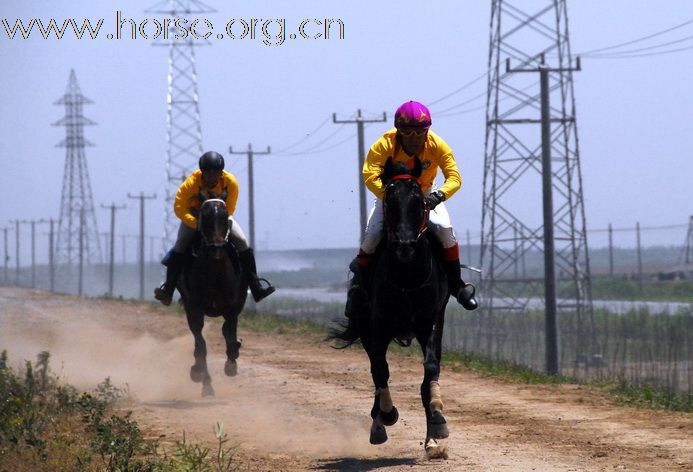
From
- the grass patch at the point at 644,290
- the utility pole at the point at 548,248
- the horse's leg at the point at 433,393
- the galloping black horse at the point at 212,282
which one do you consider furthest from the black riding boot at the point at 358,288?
the grass patch at the point at 644,290

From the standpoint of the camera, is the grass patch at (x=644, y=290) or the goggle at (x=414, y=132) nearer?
the goggle at (x=414, y=132)

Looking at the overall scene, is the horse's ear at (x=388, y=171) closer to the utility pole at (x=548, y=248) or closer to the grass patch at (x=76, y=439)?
the grass patch at (x=76, y=439)

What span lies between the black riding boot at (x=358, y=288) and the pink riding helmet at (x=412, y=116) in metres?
1.27

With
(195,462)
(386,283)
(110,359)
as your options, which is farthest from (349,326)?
(110,359)

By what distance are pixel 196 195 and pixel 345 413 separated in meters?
3.82

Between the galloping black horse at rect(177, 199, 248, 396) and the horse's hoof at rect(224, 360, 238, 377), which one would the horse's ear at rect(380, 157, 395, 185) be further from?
the horse's hoof at rect(224, 360, 238, 377)

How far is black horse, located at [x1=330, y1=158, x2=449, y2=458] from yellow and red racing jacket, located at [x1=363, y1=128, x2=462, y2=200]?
15 centimetres

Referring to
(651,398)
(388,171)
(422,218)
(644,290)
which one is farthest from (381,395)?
(644,290)

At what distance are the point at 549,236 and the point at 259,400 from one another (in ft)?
30.8

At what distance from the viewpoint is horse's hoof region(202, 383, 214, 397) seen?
643 inches

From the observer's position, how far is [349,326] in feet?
38.8

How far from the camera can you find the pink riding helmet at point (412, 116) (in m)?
10.8

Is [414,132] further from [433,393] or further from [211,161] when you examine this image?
[211,161]

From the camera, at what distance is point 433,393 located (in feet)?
35.1
